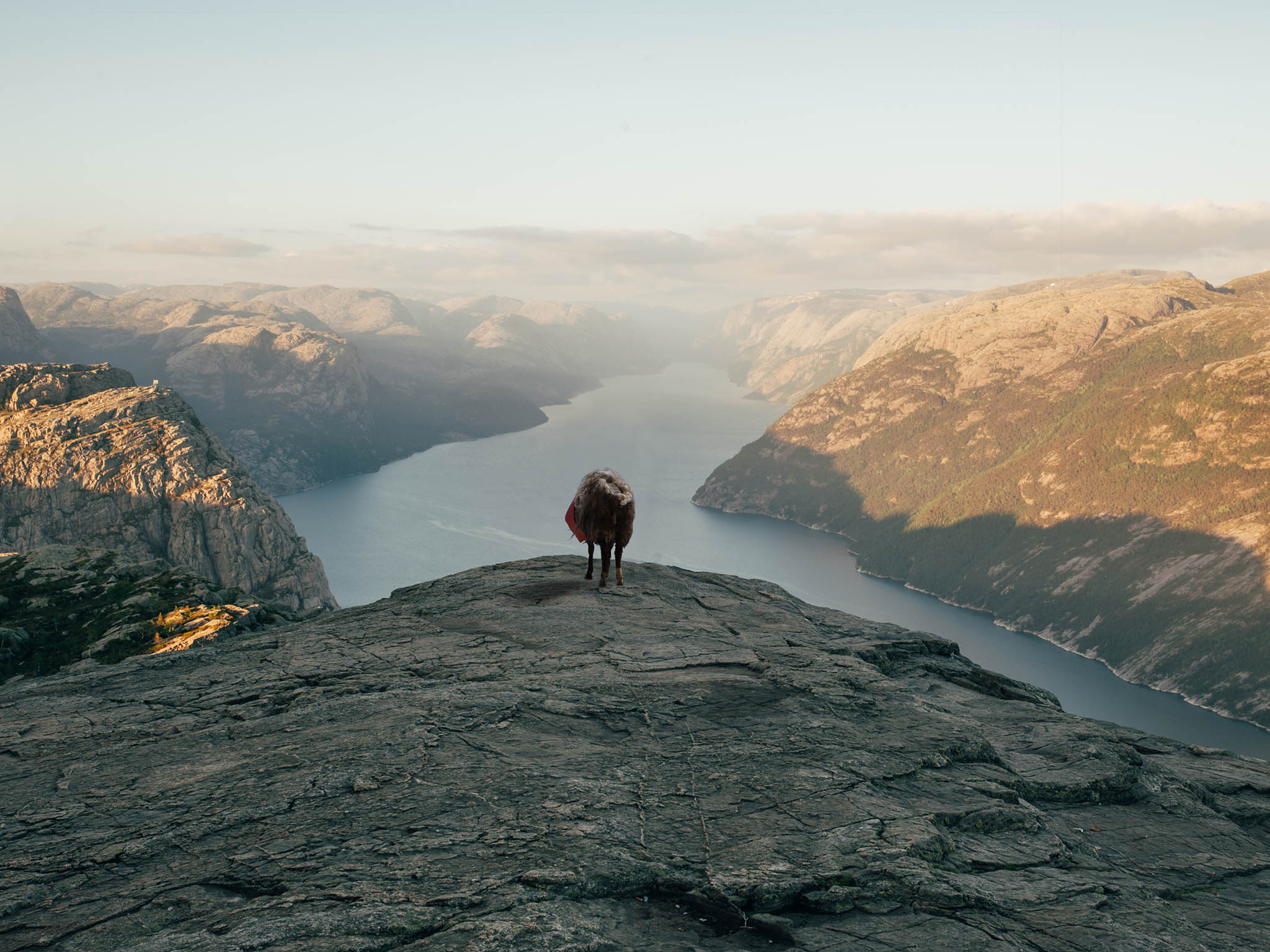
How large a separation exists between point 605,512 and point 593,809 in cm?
1422

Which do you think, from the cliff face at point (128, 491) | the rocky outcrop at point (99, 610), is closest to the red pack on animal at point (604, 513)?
the rocky outcrop at point (99, 610)

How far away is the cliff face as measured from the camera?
145375mm

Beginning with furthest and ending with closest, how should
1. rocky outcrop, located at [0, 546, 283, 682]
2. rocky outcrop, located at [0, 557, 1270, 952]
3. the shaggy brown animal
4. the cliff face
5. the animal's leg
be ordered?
the cliff face < rocky outcrop, located at [0, 546, 283, 682] < the animal's leg < the shaggy brown animal < rocky outcrop, located at [0, 557, 1270, 952]

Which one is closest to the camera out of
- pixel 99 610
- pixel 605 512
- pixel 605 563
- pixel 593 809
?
pixel 593 809

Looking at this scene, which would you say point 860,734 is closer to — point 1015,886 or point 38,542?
point 1015,886

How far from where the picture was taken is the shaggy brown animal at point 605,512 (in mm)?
26266

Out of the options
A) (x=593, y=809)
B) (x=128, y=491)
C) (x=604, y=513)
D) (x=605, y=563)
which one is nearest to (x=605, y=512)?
(x=604, y=513)

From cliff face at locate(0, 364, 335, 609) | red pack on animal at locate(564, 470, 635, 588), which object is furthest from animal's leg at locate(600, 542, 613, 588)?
cliff face at locate(0, 364, 335, 609)

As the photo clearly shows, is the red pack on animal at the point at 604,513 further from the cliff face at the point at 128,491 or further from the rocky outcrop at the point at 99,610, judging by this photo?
the cliff face at the point at 128,491

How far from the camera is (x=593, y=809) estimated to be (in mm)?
12711

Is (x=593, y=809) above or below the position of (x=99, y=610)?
above

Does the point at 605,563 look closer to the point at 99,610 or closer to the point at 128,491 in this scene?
the point at 99,610

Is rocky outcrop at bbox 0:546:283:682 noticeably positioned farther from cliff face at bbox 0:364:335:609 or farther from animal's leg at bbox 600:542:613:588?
cliff face at bbox 0:364:335:609

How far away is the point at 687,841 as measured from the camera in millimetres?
12133
